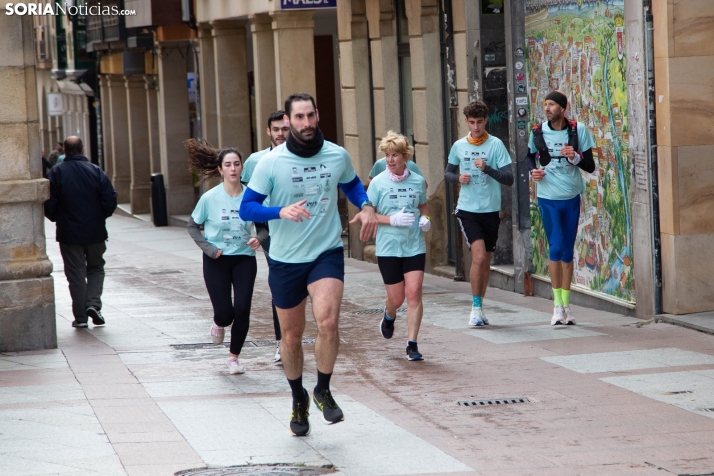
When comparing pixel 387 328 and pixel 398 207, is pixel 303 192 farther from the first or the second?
pixel 387 328

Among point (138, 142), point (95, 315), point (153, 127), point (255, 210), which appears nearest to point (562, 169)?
point (255, 210)

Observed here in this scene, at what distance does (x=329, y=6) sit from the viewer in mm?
19672

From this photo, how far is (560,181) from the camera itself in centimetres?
1098

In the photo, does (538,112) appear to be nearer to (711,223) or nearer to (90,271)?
(711,223)

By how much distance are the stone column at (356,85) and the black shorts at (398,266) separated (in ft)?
28.7

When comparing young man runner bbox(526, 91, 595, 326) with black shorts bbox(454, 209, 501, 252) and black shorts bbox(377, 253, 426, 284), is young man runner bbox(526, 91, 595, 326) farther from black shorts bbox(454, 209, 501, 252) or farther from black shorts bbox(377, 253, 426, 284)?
black shorts bbox(377, 253, 426, 284)

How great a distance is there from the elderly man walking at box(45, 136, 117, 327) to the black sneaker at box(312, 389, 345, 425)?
18.3 ft

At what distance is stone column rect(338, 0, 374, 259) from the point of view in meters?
18.8

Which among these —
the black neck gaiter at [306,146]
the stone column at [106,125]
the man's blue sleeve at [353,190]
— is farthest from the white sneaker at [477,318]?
the stone column at [106,125]

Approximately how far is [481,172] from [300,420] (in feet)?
14.9

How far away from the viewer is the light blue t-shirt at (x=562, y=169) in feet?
36.0

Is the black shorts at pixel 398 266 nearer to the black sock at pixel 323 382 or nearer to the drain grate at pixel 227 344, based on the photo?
the drain grate at pixel 227 344

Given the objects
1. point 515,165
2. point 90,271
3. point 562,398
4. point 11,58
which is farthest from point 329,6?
point 562,398

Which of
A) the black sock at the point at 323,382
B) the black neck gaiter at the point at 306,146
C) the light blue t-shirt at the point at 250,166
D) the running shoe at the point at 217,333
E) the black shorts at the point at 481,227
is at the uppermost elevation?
the black neck gaiter at the point at 306,146
